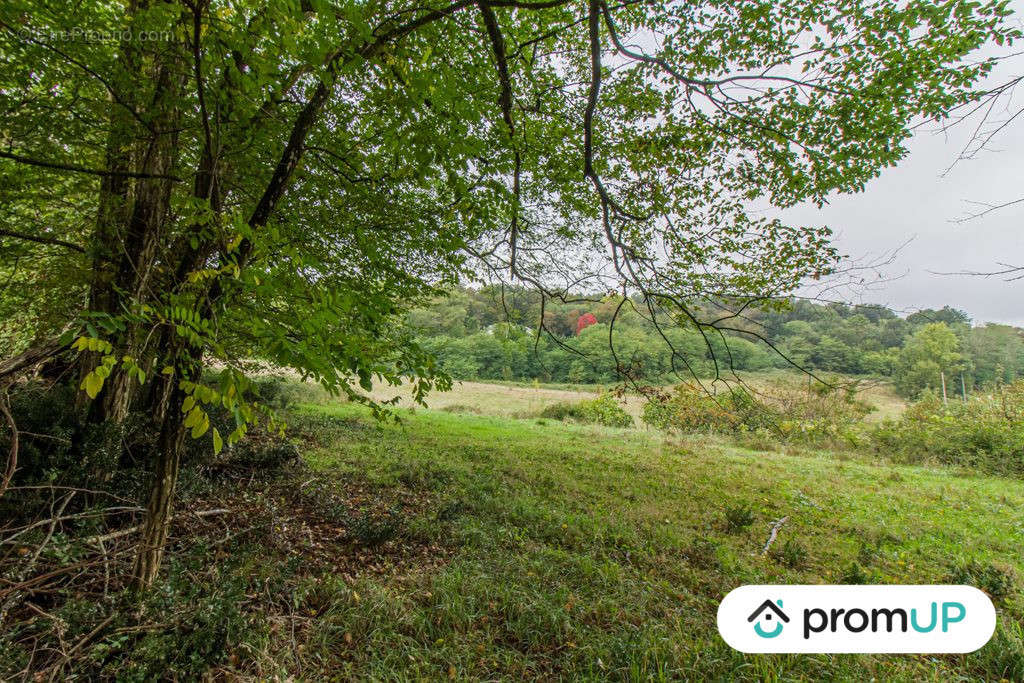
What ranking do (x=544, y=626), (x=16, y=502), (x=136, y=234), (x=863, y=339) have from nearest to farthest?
(x=544, y=626) < (x=16, y=502) < (x=136, y=234) < (x=863, y=339)

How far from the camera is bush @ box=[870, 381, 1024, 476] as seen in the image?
1163 cm

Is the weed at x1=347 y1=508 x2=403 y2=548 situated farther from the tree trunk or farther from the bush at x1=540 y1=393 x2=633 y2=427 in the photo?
the bush at x1=540 y1=393 x2=633 y2=427

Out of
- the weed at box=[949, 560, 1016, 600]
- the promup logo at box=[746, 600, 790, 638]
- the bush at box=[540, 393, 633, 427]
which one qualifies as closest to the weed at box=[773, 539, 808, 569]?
the weed at box=[949, 560, 1016, 600]

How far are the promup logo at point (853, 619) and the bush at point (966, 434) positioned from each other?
460 inches

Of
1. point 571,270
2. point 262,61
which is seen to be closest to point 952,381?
point 571,270

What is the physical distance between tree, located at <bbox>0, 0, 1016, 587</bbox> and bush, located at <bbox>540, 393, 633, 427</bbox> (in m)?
11.7

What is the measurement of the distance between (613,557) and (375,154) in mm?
5330

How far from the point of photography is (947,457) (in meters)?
12.6

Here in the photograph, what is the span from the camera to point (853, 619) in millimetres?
3258

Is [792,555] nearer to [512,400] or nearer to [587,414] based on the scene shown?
[587,414]

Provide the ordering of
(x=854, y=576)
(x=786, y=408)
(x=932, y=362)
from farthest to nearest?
(x=932, y=362) → (x=786, y=408) → (x=854, y=576)

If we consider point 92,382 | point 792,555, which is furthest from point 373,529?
point 792,555

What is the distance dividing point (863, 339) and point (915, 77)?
127 inches

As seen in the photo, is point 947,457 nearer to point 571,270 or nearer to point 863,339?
point 863,339
